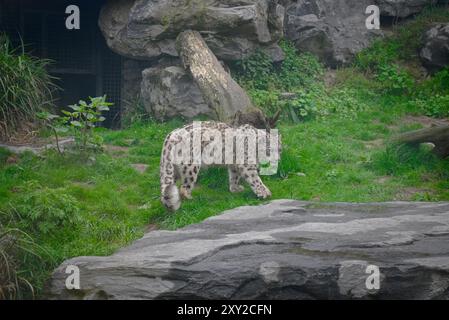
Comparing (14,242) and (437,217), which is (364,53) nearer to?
(437,217)

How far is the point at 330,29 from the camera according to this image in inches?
566

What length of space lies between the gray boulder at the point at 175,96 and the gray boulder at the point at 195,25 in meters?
0.46

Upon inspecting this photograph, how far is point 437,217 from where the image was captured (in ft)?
23.5

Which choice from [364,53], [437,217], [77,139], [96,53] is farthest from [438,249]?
[96,53]

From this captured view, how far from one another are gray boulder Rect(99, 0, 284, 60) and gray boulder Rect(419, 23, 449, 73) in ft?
9.55

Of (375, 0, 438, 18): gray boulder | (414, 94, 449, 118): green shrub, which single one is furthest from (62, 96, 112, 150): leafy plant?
(375, 0, 438, 18): gray boulder

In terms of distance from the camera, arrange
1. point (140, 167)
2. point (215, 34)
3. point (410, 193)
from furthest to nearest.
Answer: point (215, 34), point (140, 167), point (410, 193)

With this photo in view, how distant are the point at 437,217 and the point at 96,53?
30.1ft

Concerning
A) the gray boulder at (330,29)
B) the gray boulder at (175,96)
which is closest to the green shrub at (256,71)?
the gray boulder at (175,96)

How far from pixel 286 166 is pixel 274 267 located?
407cm

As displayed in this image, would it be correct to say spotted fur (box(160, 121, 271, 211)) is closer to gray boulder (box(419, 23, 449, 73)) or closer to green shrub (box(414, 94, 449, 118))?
green shrub (box(414, 94, 449, 118))

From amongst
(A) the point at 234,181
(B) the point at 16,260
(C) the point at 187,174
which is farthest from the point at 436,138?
(B) the point at 16,260

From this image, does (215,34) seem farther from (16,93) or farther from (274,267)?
(274,267)

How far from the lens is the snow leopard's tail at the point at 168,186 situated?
833cm
